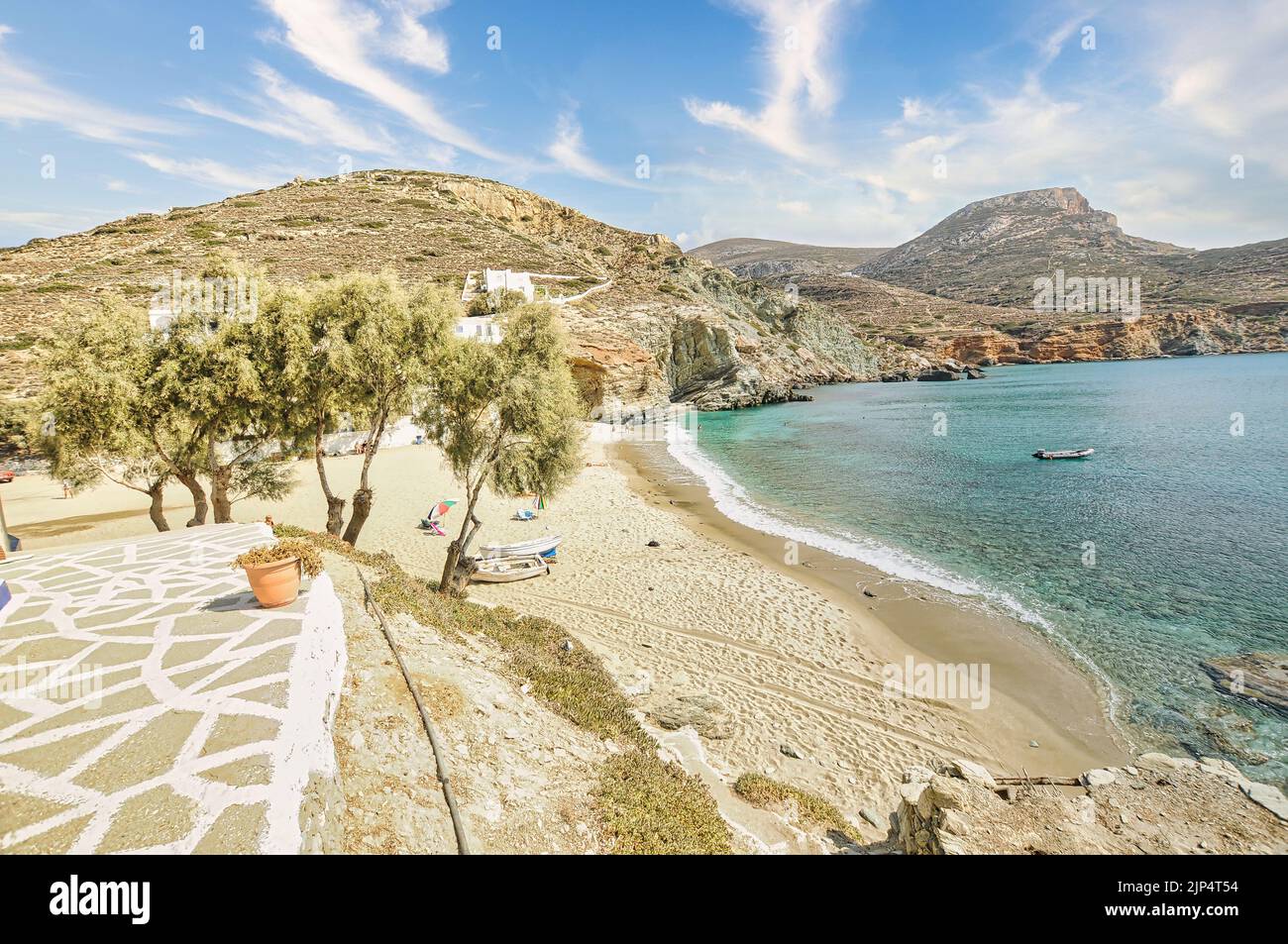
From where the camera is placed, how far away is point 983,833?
667cm

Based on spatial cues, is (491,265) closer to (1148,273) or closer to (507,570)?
(507,570)

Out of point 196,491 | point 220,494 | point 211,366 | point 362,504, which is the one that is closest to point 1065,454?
point 362,504

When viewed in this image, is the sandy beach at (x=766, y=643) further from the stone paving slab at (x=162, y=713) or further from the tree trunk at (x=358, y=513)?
the stone paving slab at (x=162, y=713)

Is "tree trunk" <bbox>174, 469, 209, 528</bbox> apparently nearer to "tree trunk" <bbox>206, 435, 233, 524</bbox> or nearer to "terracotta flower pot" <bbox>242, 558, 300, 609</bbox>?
A: "tree trunk" <bbox>206, 435, 233, 524</bbox>

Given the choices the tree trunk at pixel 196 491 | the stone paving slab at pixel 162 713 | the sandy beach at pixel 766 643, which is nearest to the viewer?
the stone paving slab at pixel 162 713

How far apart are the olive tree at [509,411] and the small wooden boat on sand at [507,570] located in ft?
8.55

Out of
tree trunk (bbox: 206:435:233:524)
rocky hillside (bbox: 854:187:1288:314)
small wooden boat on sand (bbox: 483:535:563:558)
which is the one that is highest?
rocky hillside (bbox: 854:187:1288:314)

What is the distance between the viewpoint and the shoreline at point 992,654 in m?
10.4

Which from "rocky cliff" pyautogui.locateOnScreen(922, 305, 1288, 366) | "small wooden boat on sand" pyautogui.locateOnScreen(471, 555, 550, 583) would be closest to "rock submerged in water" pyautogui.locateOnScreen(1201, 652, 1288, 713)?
"small wooden boat on sand" pyautogui.locateOnScreen(471, 555, 550, 583)

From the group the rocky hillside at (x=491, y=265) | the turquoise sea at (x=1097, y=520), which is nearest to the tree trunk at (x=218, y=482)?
the turquoise sea at (x=1097, y=520)

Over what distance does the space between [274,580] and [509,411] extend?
7653 millimetres

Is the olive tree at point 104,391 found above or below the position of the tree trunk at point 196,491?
above

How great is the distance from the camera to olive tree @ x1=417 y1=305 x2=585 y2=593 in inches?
549

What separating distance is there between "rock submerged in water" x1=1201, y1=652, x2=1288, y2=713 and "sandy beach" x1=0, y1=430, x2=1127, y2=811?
299 cm
